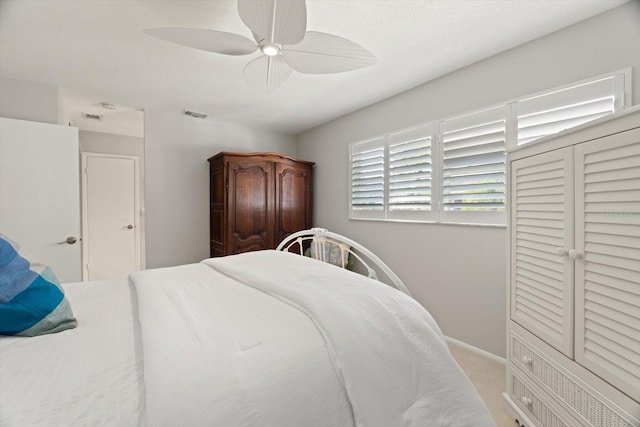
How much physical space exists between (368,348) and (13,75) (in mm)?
3492

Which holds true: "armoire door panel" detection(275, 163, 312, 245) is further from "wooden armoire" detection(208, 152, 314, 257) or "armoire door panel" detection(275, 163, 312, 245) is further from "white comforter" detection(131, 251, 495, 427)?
"white comforter" detection(131, 251, 495, 427)

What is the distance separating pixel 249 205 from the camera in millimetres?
3287

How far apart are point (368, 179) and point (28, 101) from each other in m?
3.28

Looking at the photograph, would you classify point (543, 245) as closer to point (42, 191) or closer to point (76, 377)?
point (76, 377)

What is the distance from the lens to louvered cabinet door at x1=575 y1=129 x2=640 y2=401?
896 mm

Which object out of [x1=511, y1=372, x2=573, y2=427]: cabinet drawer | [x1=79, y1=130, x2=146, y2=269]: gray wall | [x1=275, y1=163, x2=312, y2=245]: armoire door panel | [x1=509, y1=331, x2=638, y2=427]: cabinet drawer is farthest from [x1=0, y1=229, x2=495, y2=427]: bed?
[x1=79, y1=130, x2=146, y2=269]: gray wall

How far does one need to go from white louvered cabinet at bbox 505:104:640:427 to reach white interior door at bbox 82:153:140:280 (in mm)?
4850

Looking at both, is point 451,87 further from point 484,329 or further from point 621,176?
point 484,329

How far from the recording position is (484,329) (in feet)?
7.02

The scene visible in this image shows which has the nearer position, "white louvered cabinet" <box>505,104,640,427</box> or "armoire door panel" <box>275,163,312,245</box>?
"white louvered cabinet" <box>505,104,640,427</box>

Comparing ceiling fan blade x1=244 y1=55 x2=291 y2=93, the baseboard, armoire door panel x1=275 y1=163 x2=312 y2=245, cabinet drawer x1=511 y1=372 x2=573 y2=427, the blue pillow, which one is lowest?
the baseboard

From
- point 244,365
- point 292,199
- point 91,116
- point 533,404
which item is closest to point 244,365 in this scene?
point 244,365

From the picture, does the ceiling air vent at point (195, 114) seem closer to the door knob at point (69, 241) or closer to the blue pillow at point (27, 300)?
the door knob at point (69, 241)

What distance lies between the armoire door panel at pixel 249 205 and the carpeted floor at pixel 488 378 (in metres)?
2.35
